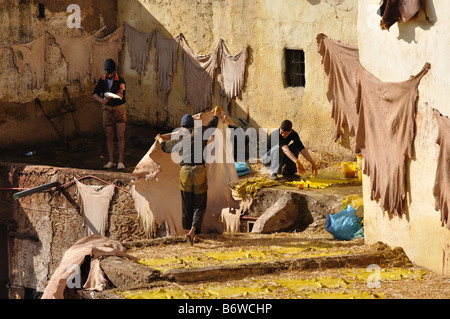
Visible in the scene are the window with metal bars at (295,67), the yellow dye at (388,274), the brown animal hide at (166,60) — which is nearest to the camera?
the yellow dye at (388,274)

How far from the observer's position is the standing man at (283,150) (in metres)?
15.0

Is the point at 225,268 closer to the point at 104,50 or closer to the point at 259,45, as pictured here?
the point at 259,45

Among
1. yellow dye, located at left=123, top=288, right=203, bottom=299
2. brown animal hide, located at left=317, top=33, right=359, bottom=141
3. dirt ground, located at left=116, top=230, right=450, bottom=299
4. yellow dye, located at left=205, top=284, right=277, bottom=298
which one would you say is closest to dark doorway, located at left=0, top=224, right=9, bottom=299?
dirt ground, located at left=116, top=230, right=450, bottom=299

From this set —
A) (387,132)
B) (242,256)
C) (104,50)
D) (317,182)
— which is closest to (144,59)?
(104,50)

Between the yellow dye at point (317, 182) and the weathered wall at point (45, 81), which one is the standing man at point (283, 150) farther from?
the weathered wall at point (45, 81)

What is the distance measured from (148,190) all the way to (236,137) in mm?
4906

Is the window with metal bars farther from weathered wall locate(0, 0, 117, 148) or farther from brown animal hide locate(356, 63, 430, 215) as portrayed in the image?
brown animal hide locate(356, 63, 430, 215)

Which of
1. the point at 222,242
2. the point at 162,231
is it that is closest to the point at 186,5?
the point at 162,231

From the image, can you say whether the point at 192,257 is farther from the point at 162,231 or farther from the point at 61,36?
the point at 61,36

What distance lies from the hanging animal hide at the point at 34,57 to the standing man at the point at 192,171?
23.5ft

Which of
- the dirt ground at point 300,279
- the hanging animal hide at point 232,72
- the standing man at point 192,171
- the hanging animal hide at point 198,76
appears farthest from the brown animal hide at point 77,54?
the dirt ground at point 300,279

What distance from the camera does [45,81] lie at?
1930cm

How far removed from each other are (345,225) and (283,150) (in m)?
2.75

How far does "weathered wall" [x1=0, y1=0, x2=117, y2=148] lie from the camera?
1864 centimetres
